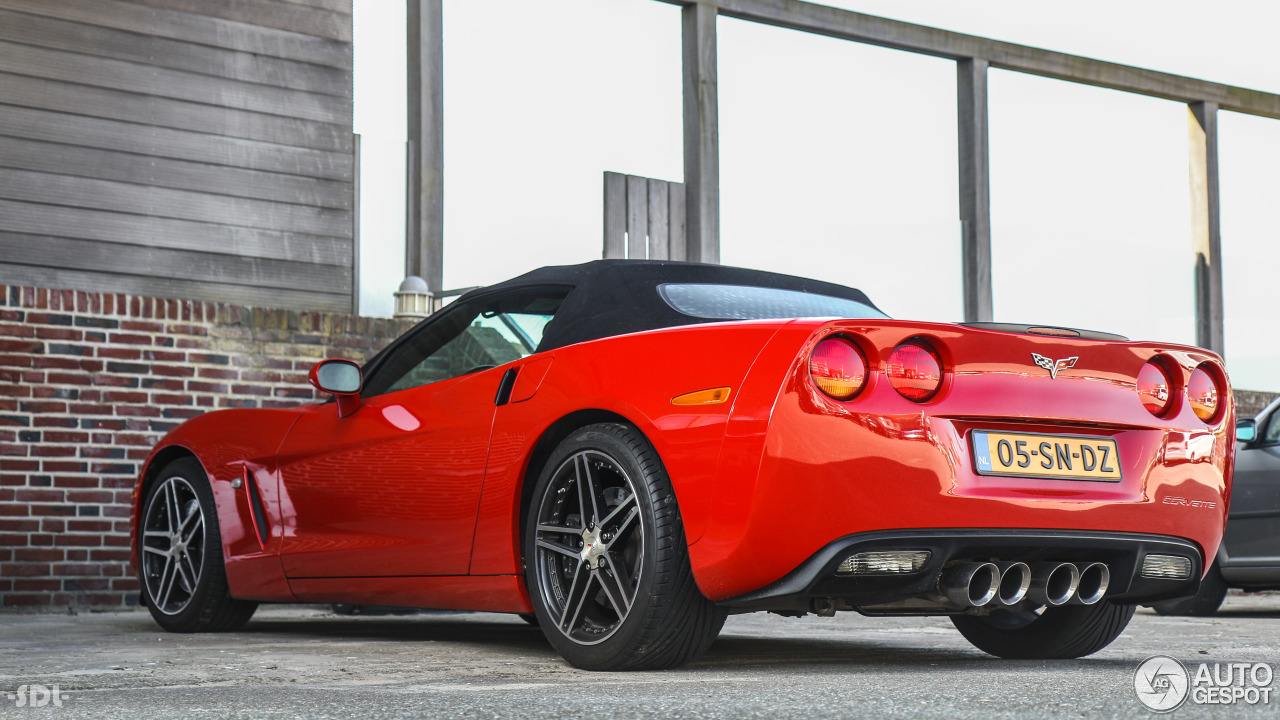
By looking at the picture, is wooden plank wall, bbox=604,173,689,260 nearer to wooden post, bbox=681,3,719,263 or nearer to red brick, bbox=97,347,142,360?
wooden post, bbox=681,3,719,263

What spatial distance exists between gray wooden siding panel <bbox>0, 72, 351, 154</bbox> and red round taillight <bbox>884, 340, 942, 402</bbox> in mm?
5597

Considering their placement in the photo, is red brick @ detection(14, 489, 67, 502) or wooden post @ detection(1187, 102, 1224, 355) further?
wooden post @ detection(1187, 102, 1224, 355)

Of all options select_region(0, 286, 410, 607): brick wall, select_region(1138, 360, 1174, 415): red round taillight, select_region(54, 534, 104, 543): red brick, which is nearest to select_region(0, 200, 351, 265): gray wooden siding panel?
select_region(0, 286, 410, 607): brick wall

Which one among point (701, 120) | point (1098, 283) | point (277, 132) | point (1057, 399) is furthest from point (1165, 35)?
point (1057, 399)

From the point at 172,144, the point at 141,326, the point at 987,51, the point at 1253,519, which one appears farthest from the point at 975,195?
the point at 141,326

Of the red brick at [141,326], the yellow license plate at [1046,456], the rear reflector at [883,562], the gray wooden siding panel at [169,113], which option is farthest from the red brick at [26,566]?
the yellow license plate at [1046,456]

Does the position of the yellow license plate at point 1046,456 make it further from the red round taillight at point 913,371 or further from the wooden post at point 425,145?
the wooden post at point 425,145

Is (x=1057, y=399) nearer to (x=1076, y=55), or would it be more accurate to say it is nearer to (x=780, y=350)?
(x=780, y=350)

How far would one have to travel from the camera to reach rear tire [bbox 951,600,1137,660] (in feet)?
13.6

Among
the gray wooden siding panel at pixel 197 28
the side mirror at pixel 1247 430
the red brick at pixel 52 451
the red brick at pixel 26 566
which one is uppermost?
the gray wooden siding panel at pixel 197 28

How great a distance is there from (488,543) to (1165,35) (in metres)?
10.0

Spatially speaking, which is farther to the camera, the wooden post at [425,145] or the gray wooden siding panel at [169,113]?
the wooden post at [425,145]

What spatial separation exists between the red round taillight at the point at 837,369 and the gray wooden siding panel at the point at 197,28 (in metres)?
5.76

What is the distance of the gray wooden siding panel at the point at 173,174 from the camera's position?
291 inches
